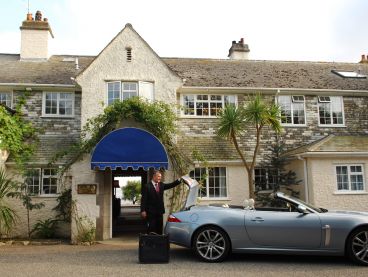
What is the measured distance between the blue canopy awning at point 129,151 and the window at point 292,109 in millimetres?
7936

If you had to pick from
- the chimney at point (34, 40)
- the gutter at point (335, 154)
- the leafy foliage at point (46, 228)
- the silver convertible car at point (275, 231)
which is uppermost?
the chimney at point (34, 40)

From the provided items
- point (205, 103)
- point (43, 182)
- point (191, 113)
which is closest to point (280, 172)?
point (205, 103)

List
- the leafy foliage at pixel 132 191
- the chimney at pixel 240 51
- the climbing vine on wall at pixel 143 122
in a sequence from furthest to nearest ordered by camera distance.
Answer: the leafy foliage at pixel 132 191 < the chimney at pixel 240 51 < the climbing vine on wall at pixel 143 122

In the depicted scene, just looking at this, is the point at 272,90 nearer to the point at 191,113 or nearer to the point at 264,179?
the point at 191,113

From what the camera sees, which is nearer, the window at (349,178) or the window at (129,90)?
the window at (349,178)

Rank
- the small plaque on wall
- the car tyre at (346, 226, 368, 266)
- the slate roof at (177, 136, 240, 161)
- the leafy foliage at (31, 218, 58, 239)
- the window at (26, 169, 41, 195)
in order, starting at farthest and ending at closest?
the slate roof at (177, 136, 240, 161) → the window at (26, 169, 41, 195) → the leafy foliage at (31, 218, 58, 239) → the small plaque on wall → the car tyre at (346, 226, 368, 266)

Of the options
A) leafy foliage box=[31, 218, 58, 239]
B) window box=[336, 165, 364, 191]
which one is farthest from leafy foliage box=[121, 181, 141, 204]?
window box=[336, 165, 364, 191]

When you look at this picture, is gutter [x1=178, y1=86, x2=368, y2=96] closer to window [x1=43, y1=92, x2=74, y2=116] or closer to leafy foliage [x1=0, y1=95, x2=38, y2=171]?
window [x1=43, y1=92, x2=74, y2=116]

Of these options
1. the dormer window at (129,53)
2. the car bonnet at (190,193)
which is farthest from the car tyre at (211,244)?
the dormer window at (129,53)

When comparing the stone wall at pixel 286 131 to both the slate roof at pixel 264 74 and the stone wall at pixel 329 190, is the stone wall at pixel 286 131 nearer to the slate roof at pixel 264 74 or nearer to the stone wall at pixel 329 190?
the slate roof at pixel 264 74

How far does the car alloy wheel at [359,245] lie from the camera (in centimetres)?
848

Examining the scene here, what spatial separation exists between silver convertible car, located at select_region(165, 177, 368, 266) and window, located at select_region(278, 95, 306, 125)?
9.66 meters

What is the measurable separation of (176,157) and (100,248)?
13.5 ft

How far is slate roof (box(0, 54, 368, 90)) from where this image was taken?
18.1 metres
